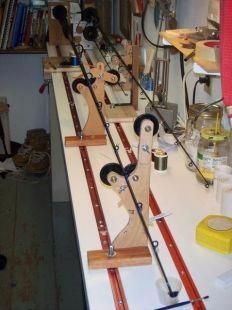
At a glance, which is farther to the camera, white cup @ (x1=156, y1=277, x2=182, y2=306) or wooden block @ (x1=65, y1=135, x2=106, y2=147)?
wooden block @ (x1=65, y1=135, x2=106, y2=147)

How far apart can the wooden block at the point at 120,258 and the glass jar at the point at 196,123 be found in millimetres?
540

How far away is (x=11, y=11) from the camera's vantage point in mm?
3758

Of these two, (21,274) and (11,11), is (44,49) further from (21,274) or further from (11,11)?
(21,274)

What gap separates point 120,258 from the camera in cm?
118

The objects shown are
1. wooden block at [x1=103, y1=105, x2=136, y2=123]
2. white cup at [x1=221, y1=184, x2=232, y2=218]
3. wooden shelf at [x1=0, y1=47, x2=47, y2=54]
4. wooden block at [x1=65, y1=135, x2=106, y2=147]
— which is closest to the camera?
white cup at [x1=221, y1=184, x2=232, y2=218]

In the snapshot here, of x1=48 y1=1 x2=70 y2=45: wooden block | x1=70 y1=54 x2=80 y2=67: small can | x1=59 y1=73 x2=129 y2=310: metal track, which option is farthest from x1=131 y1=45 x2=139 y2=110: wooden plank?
x1=48 y1=1 x2=70 y2=45: wooden block

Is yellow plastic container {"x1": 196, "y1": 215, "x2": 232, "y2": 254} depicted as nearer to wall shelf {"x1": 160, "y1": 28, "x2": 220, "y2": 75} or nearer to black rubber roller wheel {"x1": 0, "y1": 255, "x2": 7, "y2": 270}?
wall shelf {"x1": 160, "y1": 28, "x2": 220, "y2": 75}

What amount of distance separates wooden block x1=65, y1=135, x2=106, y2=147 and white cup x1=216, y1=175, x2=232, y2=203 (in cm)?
59

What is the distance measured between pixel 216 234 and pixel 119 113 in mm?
1071

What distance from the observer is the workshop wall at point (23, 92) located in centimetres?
412

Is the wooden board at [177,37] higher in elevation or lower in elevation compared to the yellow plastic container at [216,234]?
higher

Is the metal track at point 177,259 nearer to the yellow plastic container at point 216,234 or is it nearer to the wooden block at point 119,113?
the yellow plastic container at point 216,234

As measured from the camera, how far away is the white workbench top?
108cm

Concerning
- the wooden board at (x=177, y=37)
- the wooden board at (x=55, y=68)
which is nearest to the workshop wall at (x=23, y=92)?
the wooden board at (x=55, y=68)
